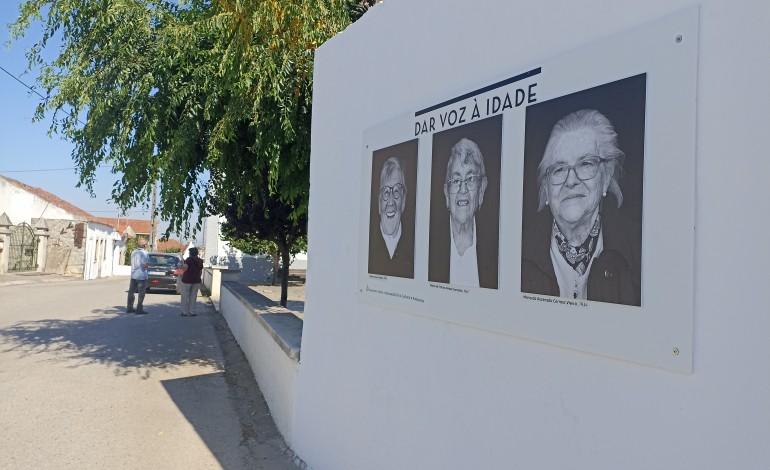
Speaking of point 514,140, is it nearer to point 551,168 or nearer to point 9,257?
point 551,168

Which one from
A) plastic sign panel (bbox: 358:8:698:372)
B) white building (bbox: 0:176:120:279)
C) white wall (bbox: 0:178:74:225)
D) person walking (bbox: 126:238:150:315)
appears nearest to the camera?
plastic sign panel (bbox: 358:8:698:372)

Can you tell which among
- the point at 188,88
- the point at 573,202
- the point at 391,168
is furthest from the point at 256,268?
the point at 573,202

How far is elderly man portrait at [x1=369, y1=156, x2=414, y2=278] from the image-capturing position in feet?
11.2

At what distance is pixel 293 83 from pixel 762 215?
Result: 5.82 metres

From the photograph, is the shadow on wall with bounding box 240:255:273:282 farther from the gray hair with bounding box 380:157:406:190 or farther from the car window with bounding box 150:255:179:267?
the gray hair with bounding box 380:157:406:190

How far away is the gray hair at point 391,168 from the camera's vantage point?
354cm

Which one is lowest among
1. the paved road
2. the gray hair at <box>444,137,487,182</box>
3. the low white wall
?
the paved road

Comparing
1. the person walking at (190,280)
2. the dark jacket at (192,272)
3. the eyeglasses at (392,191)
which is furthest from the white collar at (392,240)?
the dark jacket at (192,272)

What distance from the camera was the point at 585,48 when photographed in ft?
7.41

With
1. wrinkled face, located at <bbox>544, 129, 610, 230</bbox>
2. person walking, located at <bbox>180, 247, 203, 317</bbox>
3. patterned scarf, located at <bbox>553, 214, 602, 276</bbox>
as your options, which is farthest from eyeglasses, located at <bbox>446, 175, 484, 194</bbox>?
person walking, located at <bbox>180, 247, 203, 317</bbox>

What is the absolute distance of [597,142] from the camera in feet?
7.03

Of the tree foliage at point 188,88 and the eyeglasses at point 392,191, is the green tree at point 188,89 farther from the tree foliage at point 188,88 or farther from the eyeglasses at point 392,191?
the eyeglasses at point 392,191

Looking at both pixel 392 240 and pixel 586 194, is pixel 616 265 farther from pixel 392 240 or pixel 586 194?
pixel 392 240

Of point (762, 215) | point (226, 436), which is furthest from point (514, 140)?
point (226, 436)
